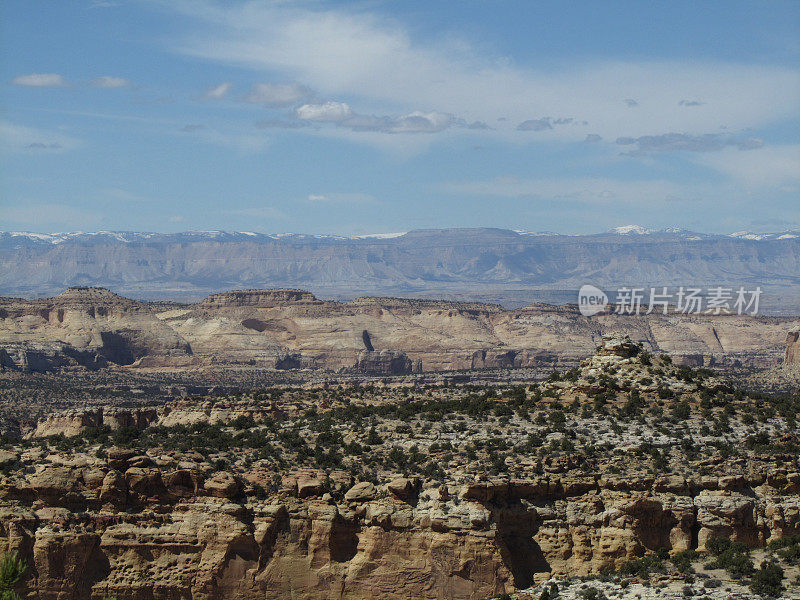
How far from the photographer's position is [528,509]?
148ft

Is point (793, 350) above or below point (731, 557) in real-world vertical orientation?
above

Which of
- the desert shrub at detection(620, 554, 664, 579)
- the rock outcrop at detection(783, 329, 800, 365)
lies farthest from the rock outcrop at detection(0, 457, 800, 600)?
the rock outcrop at detection(783, 329, 800, 365)

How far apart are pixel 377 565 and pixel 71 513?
10.8m

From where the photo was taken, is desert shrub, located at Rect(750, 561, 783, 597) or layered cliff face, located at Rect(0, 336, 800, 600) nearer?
desert shrub, located at Rect(750, 561, 783, 597)

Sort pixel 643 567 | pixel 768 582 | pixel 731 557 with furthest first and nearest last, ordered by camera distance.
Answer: pixel 731 557 < pixel 643 567 < pixel 768 582

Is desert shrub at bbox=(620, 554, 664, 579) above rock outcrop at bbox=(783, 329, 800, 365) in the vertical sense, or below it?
below

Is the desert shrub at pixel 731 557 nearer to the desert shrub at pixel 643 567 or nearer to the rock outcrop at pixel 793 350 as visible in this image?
the desert shrub at pixel 643 567

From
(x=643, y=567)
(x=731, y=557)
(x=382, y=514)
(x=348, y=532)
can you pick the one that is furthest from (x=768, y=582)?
(x=348, y=532)

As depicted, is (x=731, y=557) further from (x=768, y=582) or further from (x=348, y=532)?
(x=348, y=532)

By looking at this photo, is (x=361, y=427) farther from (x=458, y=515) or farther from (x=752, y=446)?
(x=752, y=446)

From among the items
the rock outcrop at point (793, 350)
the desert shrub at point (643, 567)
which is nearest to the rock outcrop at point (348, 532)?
the desert shrub at point (643, 567)

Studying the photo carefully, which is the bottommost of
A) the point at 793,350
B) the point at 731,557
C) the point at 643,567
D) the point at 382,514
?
the point at 643,567

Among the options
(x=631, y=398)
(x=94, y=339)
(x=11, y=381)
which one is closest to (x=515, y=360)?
(x=94, y=339)

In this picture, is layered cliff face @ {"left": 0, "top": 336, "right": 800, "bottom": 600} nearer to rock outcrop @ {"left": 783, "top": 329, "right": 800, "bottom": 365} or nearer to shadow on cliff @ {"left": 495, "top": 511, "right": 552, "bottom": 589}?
shadow on cliff @ {"left": 495, "top": 511, "right": 552, "bottom": 589}
